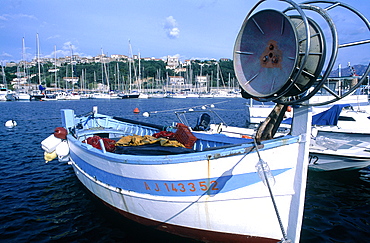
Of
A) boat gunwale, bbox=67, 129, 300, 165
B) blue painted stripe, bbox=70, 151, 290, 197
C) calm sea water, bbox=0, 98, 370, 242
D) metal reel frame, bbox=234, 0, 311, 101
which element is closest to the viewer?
metal reel frame, bbox=234, 0, 311, 101

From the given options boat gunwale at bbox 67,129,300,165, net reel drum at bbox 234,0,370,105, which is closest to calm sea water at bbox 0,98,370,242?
boat gunwale at bbox 67,129,300,165

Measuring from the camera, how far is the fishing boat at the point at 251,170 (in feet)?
13.5

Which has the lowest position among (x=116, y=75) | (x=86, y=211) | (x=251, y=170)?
Result: (x=86, y=211)

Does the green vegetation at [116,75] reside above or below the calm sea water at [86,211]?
above

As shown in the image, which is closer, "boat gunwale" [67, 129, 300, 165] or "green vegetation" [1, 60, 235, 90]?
"boat gunwale" [67, 129, 300, 165]

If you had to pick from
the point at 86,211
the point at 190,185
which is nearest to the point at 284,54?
the point at 190,185

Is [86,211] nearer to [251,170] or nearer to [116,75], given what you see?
[251,170]

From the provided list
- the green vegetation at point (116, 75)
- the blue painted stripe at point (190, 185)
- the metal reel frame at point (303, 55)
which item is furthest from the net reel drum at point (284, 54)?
the green vegetation at point (116, 75)

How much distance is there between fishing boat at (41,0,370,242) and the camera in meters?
4.12

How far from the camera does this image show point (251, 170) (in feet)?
16.0

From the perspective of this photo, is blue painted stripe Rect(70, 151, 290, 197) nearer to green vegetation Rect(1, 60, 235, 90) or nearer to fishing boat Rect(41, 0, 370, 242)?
fishing boat Rect(41, 0, 370, 242)

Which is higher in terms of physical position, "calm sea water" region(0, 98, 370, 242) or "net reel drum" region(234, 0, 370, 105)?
"net reel drum" region(234, 0, 370, 105)

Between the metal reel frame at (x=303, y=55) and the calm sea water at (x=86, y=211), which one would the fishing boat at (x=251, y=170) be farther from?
the calm sea water at (x=86, y=211)

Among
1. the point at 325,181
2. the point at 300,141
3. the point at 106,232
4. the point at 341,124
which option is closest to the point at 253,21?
the point at 300,141
